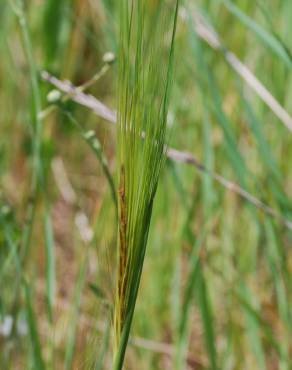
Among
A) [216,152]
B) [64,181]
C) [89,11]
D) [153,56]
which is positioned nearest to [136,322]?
[216,152]

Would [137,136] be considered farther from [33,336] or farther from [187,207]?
[187,207]

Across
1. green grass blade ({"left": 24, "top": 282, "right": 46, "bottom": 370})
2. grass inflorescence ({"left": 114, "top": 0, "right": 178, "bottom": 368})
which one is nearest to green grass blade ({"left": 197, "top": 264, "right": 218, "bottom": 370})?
green grass blade ({"left": 24, "top": 282, "right": 46, "bottom": 370})

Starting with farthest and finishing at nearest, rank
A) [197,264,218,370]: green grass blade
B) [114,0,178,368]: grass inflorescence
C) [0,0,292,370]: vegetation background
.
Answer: [197,264,218,370]: green grass blade
[0,0,292,370]: vegetation background
[114,0,178,368]: grass inflorescence

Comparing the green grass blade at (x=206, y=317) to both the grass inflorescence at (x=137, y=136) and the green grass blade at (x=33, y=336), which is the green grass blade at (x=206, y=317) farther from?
the grass inflorescence at (x=137, y=136)

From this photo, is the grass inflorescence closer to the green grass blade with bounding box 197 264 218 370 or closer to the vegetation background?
the vegetation background

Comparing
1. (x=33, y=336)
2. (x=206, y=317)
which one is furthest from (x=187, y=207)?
(x=33, y=336)

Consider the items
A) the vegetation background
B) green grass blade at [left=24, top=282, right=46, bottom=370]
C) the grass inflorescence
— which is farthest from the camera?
the vegetation background

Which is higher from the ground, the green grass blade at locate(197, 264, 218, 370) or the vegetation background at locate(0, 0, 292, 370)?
the vegetation background at locate(0, 0, 292, 370)

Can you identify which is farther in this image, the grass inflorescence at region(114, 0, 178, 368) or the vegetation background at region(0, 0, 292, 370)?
the vegetation background at region(0, 0, 292, 370)

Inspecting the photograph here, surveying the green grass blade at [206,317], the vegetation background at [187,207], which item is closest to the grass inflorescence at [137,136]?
the vegetation background at [187,207]
